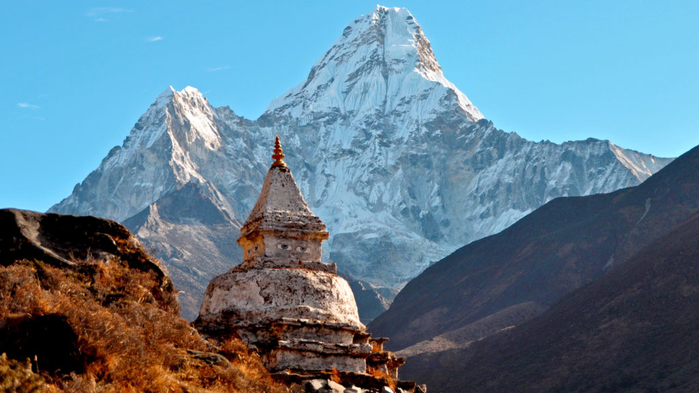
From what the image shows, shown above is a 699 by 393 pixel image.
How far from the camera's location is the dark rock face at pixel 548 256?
131 metres

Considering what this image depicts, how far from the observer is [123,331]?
42.0ft

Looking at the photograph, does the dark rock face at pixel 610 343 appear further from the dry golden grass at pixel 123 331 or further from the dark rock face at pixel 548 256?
the dry golden grass at pixel 123 331

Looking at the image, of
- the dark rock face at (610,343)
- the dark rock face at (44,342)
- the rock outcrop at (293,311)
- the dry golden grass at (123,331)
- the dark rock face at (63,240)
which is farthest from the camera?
the dark rock face at (610,343)

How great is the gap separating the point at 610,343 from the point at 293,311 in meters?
73.7

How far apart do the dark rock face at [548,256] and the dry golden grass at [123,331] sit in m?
115

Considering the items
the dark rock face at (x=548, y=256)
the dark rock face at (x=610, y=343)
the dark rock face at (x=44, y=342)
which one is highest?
the dark rock face at (x=548, y=256)

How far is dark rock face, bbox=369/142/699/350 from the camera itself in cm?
13112

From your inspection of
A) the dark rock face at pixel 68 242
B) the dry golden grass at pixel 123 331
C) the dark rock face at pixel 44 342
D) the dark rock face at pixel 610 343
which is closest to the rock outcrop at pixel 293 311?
the dry golden grass at pixel 123 331

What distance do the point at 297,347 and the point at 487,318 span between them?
4262 inches

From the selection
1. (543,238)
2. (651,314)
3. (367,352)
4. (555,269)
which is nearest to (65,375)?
(367,352)

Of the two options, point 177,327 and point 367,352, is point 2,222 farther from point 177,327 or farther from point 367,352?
point 367,352

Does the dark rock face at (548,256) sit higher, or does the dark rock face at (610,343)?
the dark rock face at (548,256)

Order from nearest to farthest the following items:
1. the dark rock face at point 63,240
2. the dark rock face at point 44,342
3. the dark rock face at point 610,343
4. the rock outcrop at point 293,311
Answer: the dark rock face at point 44,342 → the dark rock face at point 63,240 → the rock outcrop at point 293,311 → the dark rock face at point 610,343

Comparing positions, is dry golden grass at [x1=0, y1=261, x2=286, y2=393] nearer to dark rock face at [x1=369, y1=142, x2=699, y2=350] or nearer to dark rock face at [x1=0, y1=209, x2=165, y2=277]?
dark rock face at [x1=0, y1=209, x2=165, y2=277]
